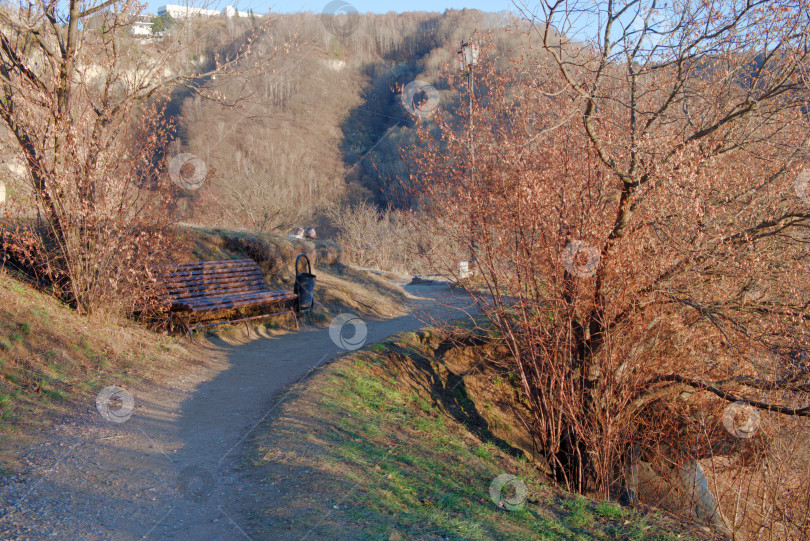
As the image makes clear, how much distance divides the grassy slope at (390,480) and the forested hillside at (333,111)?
29.1 metres

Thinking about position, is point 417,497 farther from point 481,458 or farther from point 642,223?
point 642,223

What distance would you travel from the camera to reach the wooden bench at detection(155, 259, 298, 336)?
7977 mm

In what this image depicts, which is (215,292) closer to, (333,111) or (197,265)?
(197,265)

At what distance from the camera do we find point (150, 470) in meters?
3.90

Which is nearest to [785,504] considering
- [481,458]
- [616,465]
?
[616,465]

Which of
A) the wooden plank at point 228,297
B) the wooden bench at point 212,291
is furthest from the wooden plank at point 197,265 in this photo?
the wooden plank at point 228,297

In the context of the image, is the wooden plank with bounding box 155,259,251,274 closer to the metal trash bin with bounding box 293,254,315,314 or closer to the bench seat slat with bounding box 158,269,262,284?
the bench seat slat with bounding box 158,269,262,284

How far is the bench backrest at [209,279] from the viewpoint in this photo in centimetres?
829

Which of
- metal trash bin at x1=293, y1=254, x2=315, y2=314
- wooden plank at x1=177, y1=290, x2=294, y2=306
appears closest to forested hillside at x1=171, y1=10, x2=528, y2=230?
metal trash bin at x1=293, y1=254, x2=315, y2=314

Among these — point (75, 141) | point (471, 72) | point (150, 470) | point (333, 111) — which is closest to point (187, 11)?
point (75, 141)

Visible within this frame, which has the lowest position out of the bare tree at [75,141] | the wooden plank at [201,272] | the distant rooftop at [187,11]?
the wooden plank at [201,272]

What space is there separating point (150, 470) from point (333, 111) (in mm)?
66066

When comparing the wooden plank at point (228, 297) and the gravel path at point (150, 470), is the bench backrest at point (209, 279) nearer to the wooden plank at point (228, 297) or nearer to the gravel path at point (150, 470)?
the wooden plank at point (228, 297)

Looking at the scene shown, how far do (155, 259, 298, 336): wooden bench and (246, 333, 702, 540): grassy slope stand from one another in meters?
2.86
